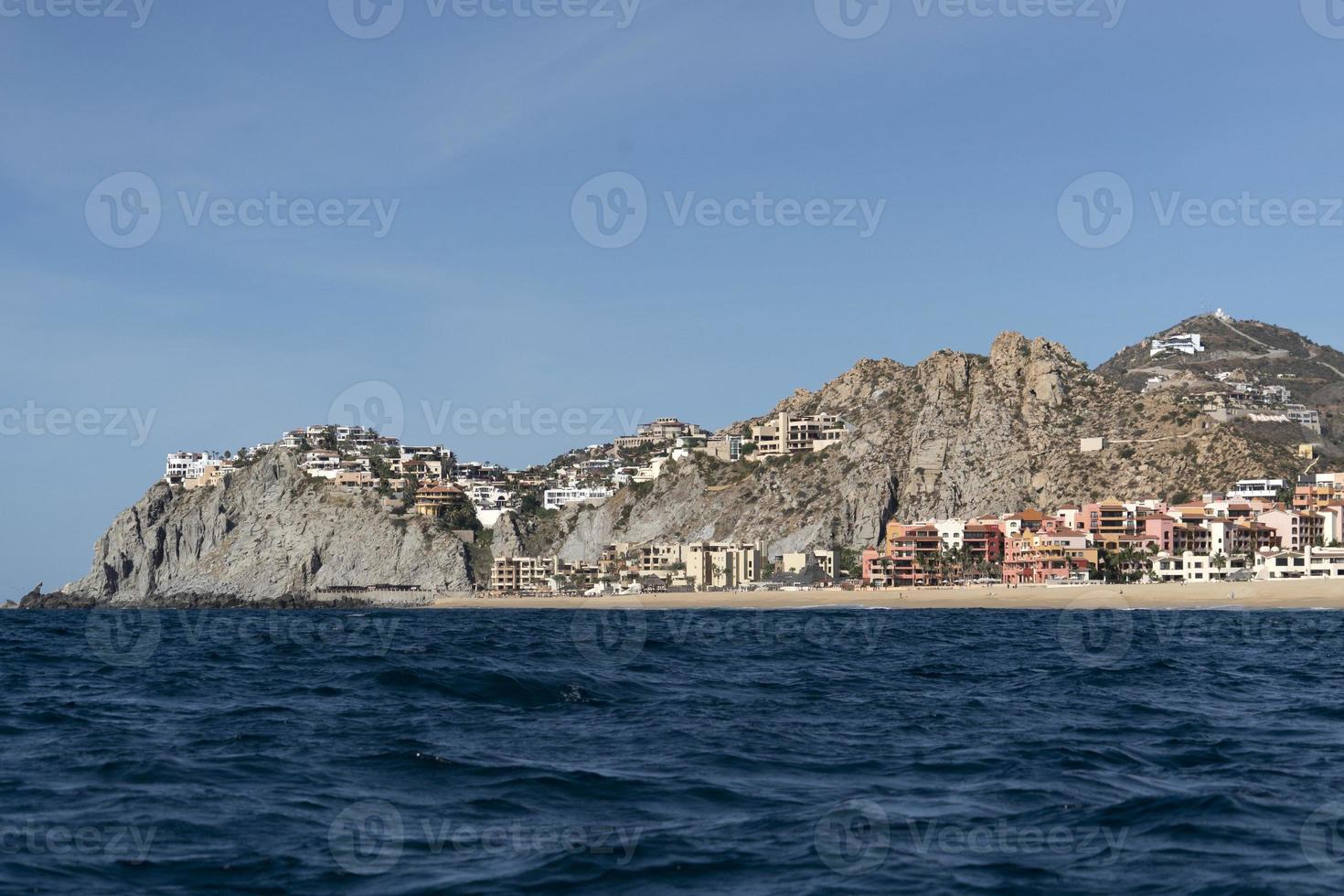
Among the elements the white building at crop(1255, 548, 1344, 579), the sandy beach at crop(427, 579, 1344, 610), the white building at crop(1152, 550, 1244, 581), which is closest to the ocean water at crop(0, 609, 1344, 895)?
the sandy beach at crop(427, 579, 1344, 610)

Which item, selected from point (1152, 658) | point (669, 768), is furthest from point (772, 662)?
point (669, 768)

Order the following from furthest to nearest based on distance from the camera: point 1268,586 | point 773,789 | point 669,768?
1. point 1268,586
2. point 669,768
3. point 773,789

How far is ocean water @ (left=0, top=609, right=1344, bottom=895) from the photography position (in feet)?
48.6

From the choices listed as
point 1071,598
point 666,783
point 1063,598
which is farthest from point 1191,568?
point 666,783

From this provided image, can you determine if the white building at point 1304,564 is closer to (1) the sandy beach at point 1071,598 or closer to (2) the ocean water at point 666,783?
(1) the sandy beach at point 1071,598

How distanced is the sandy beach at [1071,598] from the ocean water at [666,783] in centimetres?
11311

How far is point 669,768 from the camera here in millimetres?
21250

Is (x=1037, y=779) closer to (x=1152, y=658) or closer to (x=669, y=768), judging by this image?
(x=669, y=768)

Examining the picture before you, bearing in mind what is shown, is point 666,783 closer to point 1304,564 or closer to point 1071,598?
point 1071,598

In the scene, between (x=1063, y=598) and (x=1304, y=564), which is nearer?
(x=1063, y=598)

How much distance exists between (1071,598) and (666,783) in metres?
150

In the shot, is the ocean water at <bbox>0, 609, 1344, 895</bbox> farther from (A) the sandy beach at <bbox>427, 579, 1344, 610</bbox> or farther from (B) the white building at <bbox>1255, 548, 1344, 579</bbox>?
(B) the white building at <bbox>1255, 548, 1344, 579</bbox>

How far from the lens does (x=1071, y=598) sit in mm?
160250

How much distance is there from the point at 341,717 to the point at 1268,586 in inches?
5605
